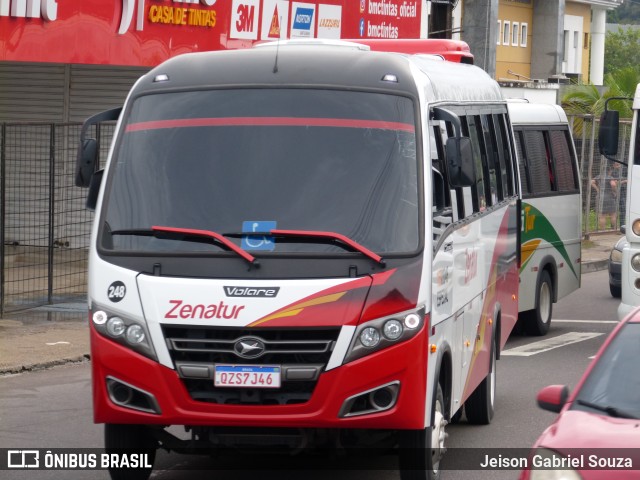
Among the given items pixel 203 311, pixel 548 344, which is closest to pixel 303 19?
pixel 548 344

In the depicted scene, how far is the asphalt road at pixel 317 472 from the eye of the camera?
9.05m

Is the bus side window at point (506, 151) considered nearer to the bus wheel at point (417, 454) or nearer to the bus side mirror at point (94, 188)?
the bus side mirror at point (94, 188)

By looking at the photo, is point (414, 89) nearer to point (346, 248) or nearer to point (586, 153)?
point (346, 248)

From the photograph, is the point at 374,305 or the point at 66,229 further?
the point at 66,229

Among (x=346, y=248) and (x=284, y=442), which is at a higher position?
(x=346, y=248)

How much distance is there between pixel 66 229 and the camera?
18594 millimetres

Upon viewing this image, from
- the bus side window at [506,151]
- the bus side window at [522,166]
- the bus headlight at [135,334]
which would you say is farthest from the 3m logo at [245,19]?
the bus headlight at [135,334]

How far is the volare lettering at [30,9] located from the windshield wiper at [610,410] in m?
12.7

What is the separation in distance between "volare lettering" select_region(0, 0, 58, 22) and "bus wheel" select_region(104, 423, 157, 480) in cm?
1055

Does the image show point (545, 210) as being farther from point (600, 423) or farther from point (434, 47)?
point (600, 423)

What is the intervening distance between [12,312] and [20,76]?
7.25 meters

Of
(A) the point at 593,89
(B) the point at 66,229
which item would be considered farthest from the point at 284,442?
(A) the point at 593,89

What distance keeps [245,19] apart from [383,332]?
15.5 m

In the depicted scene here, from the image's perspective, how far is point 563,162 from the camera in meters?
17.9
